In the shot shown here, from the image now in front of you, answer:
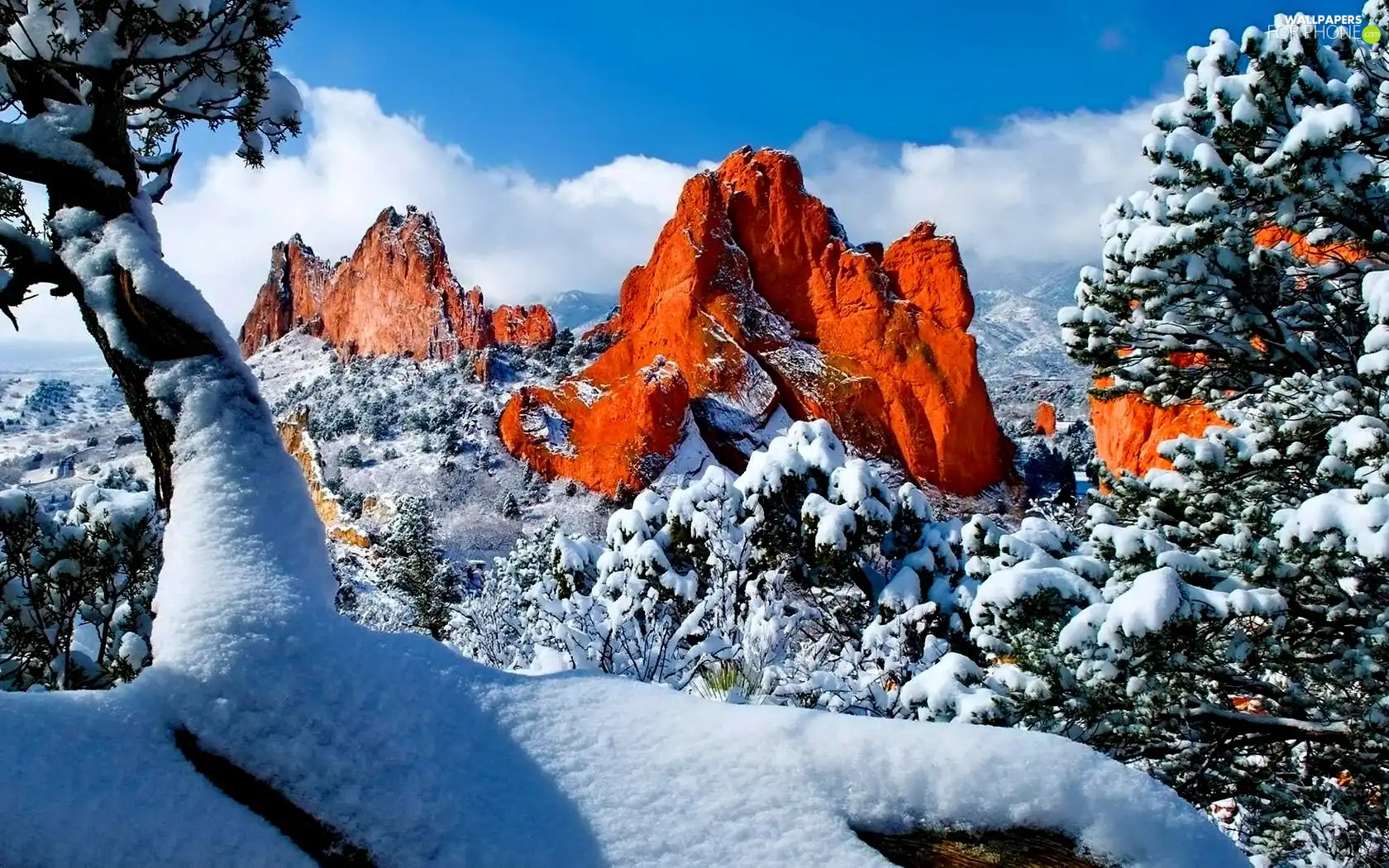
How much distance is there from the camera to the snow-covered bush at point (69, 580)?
4.72m

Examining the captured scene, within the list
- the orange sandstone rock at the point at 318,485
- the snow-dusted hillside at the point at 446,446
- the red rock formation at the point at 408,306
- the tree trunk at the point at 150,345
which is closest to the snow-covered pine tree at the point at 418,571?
the orange sandstone rock at the point at 318,485

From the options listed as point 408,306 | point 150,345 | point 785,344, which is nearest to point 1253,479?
point 150,345

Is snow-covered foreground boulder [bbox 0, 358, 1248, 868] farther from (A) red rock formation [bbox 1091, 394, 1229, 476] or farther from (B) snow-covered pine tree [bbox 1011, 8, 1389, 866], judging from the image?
(A) red rock formation [bbox 1091, 394, 1229, 476]

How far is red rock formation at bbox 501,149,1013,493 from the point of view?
38750mm

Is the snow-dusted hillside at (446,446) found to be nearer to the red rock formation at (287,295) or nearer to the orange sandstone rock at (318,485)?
the orange sandstone rock at (318,485)

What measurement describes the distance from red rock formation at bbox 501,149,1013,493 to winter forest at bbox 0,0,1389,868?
89.0 feet

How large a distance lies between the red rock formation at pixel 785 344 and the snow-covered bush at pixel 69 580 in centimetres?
3056

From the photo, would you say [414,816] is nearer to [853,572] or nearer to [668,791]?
[668,791]

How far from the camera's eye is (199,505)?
2.12 metres

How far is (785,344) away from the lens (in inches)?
1676

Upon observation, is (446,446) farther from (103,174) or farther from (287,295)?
(287,295)

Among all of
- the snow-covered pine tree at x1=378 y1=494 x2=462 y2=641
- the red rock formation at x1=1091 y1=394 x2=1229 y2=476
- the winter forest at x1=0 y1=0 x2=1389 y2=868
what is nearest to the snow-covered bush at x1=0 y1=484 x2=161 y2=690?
the winter forest at x1=0 y1=0 x2=1389 y2=868

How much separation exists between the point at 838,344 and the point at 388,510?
78.1ft

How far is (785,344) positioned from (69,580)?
128 ft
